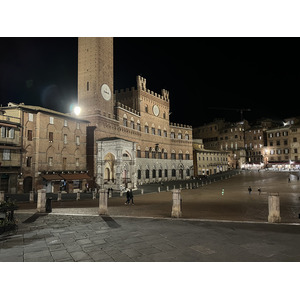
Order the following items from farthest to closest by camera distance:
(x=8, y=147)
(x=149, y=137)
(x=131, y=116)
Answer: (x=149, y=137) < (x=131, y=116) < (x=8, y=147)

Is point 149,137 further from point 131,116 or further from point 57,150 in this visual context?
point 57,150

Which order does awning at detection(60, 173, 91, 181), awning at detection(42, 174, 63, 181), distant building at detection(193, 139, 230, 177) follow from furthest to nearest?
distant building at detection(193, 139, 230, 177) → awning at detection(60, 173, 91, 181) → awning at detection(42, 174, 63, 181)

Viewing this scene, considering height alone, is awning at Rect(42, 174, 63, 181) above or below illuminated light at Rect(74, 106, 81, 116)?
below

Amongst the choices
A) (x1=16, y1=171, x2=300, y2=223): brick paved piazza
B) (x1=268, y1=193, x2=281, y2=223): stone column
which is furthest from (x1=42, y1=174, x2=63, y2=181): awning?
(x1=268, y1=193, x2=281, y2=223): stone column

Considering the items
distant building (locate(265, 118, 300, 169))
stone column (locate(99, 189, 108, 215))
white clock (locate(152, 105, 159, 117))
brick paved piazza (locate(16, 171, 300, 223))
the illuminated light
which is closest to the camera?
stone column (locate(99, 189, 108, 215))

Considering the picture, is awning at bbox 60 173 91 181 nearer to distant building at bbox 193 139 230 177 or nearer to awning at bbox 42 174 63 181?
awning at bbox 42 174 63 181

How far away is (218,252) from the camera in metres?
6.57

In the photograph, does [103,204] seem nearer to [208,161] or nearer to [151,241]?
[151,241]

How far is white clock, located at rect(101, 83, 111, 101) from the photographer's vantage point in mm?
35025

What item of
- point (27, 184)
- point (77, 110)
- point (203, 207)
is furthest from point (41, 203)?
point (77, 110)

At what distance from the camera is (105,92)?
117 ft

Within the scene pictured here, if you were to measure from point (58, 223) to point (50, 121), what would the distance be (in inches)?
796

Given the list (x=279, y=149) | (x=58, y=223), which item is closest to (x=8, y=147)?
(x=58, y=223)

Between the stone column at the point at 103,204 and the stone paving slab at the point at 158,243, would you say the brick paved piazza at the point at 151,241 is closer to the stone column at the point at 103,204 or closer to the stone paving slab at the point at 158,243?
the stone paving slab at the point at 158,243
